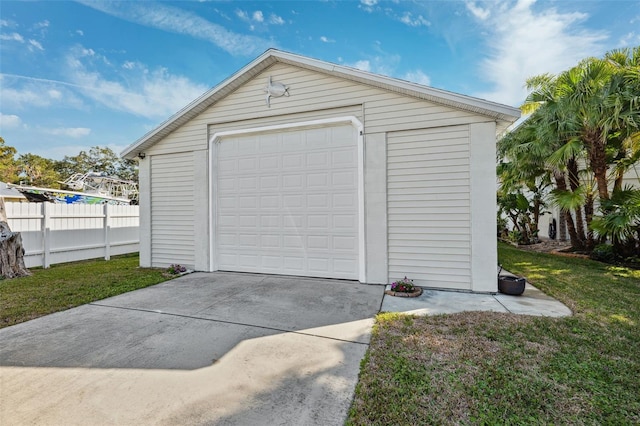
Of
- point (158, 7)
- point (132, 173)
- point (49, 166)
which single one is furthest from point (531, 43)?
point (132, 173)

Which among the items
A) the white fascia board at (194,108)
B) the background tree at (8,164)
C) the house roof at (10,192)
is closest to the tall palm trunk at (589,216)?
the white fascia board at (194,108)

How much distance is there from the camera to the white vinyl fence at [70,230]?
714 centimetres

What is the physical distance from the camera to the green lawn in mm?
1898

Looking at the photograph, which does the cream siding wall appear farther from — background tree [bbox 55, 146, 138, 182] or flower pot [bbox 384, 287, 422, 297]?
background tree [bbox 55, 146, 138, 182]

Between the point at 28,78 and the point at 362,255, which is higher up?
the point at 28,78

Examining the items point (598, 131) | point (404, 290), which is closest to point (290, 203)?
point (404, 290)

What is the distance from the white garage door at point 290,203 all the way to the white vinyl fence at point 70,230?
496 centimetres

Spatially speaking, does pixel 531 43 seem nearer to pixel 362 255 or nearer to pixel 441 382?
pixel 362 255

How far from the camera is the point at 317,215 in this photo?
5836mm

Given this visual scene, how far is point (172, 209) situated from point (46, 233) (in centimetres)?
367

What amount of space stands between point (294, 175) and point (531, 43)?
7.84 m

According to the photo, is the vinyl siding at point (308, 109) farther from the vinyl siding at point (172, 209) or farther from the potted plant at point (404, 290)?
the potted plant at point (404, 290)

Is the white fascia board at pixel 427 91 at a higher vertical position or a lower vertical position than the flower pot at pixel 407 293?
higher

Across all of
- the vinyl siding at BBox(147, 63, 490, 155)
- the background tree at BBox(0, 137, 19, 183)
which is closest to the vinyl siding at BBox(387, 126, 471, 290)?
the vinyl siding at BBox(147, 63, 490, 155)
